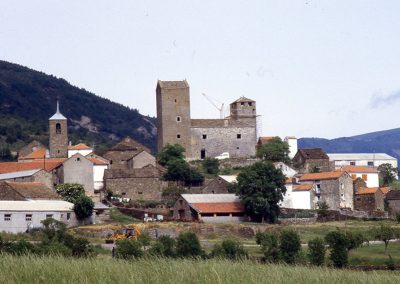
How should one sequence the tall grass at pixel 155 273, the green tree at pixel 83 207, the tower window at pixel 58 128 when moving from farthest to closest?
the tower window at pixel 58 128 → the green tree at pixel 83 207 → the tall grass at pixel 155 273

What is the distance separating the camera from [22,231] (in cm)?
5625

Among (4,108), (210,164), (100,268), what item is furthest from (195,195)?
(4,108)

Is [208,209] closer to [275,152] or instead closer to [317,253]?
[275,152]

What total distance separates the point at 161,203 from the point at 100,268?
5036 centimetres

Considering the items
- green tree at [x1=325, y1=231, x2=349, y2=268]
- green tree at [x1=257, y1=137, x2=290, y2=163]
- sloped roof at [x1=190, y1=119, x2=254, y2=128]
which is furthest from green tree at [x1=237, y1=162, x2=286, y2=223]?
sloped roof at [x1=190, y1=119, x2=254, y2=128]

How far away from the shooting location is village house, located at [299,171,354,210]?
2940 inches

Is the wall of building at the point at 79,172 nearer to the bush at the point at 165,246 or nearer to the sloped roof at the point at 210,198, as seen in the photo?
the sloped roof at the point at 210,198

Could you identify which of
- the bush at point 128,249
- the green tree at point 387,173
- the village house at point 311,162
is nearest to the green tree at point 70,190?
the village house at point 311,162

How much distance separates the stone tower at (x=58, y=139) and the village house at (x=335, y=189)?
22.0 meters

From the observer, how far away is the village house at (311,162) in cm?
8430

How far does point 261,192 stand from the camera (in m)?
65.8

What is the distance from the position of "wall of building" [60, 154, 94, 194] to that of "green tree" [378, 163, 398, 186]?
2734 cm

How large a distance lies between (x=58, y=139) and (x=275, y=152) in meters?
18.3

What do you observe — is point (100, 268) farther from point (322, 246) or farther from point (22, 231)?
point (22, 231)
